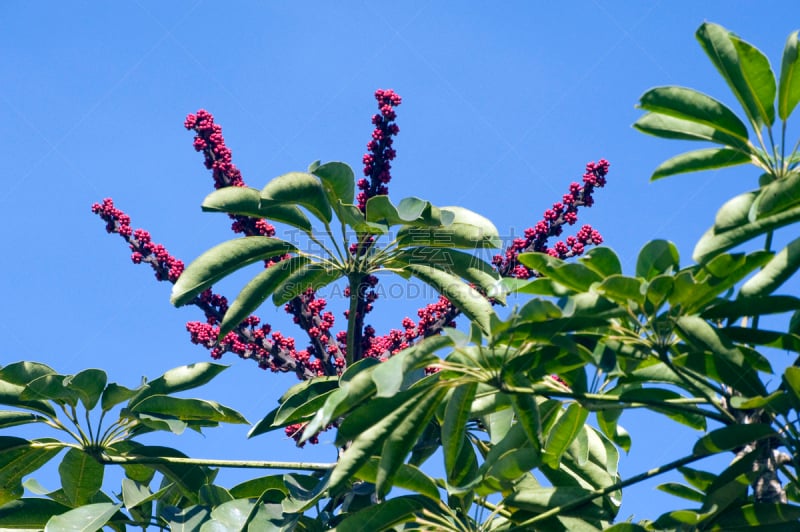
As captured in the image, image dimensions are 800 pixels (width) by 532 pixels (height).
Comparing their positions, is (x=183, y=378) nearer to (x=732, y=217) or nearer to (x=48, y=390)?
(x=48, y=390)

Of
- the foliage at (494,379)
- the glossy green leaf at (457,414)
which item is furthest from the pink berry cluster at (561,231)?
the glossy green leaf at (457,414)

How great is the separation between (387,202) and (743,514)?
1.56m

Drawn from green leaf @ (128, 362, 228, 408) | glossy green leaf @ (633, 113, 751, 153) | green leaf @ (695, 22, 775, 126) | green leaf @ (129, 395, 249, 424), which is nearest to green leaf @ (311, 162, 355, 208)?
green leaf @ (128, 362, 228, 408)

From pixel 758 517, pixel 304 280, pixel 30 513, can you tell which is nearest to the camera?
pixel 758 517

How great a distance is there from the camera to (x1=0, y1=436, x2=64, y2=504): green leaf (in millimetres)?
3826

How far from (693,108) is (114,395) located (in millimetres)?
2392

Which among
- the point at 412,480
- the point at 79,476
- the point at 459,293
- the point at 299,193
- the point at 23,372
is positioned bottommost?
the point at 412,480

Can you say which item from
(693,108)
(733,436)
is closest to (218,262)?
(693,108)

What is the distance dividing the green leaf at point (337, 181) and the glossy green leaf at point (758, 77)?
1.42 meters

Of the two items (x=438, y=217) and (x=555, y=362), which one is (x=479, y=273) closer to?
(x=438, y=217)

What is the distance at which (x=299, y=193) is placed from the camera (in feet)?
11.5

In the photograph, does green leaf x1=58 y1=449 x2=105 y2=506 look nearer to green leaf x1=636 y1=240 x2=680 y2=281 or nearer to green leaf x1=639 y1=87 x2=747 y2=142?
green leaf x1=636 y1=240 x2=680 y2=281

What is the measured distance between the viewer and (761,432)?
8.79 feet

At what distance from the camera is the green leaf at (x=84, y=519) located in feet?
11.3
